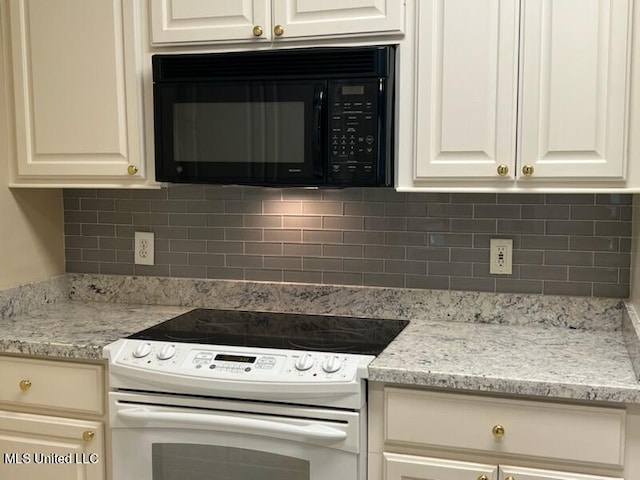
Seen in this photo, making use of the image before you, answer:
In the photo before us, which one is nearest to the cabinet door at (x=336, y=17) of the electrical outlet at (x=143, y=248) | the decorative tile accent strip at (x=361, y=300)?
the decorative tile accent strip at (x=361, y=300)

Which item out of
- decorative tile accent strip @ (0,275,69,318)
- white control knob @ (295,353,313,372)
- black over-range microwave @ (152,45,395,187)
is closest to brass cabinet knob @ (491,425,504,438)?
white control knob @ (295,353,313,372)

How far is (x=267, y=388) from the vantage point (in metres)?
1.83

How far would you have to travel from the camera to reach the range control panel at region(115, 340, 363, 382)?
6.00ft

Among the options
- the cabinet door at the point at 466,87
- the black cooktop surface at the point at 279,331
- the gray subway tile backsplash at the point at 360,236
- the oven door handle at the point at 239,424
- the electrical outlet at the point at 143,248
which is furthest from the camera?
the electrical outlet at the point at 143,248

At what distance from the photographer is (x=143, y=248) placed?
2613 mm

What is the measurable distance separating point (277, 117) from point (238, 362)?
0.71 meters

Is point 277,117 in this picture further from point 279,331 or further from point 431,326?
point 431,326

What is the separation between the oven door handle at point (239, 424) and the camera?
5.87 ft

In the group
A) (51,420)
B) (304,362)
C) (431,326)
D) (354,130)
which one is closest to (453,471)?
(304,362)

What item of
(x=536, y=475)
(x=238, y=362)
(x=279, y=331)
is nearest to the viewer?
(x=536, y=475)

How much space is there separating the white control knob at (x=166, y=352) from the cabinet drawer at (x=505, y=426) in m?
0.61

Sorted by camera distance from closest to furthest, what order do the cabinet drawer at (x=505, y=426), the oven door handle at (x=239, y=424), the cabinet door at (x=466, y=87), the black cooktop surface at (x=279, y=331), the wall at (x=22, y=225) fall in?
the cabinet drawer at (x=505, y=426) → the oven door handle at (x=239, y=424) → the cabinet door at (x=466, y=87) → the black cooktop surface at (x=279, y=331) → the wall at (x=22, y=225)

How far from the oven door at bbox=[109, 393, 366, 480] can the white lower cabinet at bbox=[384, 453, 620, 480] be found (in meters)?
0.08

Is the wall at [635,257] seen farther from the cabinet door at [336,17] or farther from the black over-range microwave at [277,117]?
the cabinet door at [336,17]
